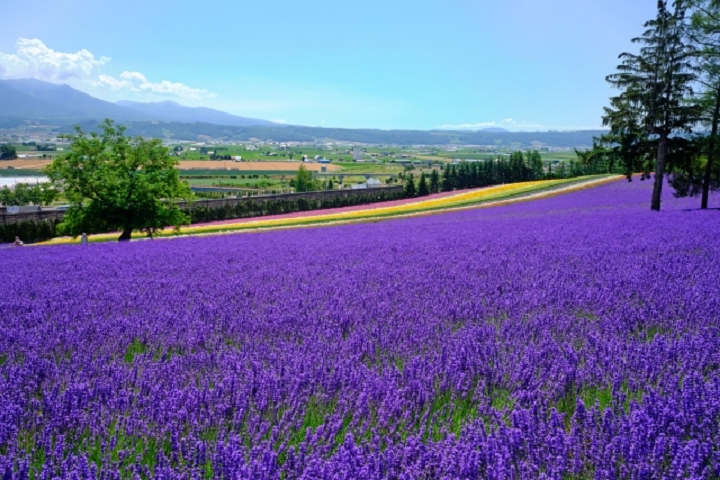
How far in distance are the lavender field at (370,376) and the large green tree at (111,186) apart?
20743 millimetres

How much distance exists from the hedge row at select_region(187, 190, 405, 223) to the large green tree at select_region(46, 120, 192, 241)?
781 inches

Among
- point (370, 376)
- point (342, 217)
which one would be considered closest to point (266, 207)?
point (342, 217)

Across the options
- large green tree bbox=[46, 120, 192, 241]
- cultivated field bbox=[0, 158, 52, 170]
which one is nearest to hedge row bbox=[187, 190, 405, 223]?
large green tree bbox=[46, 120, 192, 241]

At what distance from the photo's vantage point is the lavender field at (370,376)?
270 centimetres

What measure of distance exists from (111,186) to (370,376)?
26286 mm

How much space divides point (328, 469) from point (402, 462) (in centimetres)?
39

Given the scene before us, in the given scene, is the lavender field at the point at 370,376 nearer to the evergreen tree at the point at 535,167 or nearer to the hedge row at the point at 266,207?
the hedge row at the point at 266,207

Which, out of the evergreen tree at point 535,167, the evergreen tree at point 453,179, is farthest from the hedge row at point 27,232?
the evergreen tree at point 535,167

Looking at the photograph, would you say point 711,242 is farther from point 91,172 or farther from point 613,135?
point 91,172

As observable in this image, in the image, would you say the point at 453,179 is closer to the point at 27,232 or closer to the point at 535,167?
the point at 535,167

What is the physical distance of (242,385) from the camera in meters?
3.69

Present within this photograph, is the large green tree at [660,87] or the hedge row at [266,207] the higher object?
the large green tree at [660,87]

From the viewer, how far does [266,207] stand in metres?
54.8

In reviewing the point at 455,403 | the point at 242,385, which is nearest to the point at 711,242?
the point at 455,403
